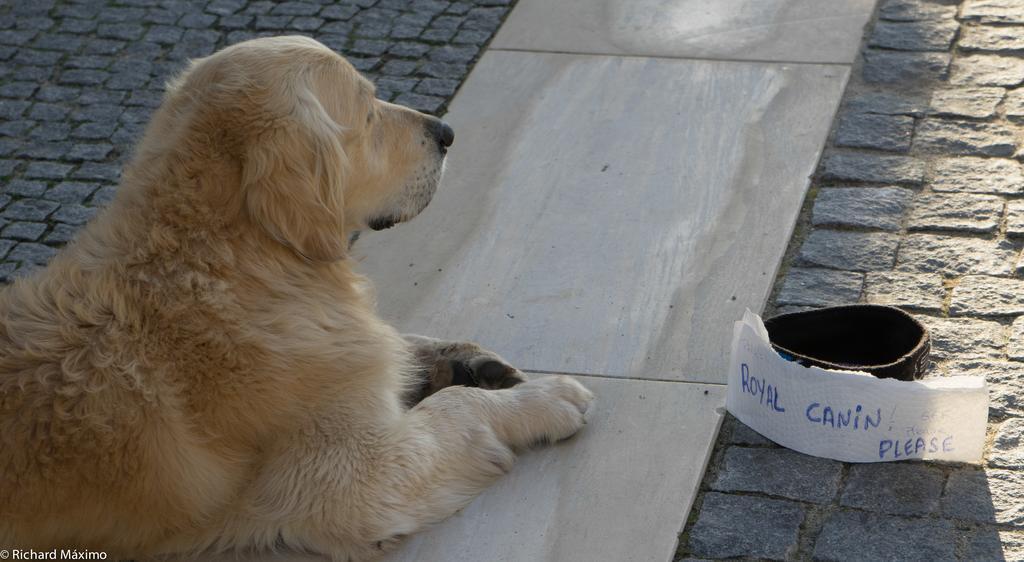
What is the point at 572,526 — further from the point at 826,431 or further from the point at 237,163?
the point at 237,163

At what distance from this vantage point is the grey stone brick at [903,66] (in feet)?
19.8

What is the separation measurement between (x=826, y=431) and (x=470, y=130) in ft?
9.19

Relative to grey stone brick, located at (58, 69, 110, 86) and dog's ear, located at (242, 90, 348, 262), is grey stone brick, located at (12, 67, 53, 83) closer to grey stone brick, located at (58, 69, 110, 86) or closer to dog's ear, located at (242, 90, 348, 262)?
grey stone brick, located at (58, 69, 110, 86)

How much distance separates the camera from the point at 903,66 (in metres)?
6.12

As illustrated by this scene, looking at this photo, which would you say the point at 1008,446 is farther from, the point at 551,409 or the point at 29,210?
the point at 29,210

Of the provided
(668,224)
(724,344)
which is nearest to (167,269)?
(724,344)

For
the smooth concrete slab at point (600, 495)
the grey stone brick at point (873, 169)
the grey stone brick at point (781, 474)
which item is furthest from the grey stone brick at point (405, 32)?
the grey stone brick at point (781, 474)

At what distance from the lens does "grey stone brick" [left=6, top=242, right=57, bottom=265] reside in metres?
5.40

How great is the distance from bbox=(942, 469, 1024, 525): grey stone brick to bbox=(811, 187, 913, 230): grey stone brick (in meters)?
1.45

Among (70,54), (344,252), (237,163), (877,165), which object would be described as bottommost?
(70,54)

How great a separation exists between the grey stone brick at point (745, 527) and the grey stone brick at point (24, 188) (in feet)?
12.1

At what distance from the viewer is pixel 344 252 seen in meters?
3.85

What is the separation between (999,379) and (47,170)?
440cm

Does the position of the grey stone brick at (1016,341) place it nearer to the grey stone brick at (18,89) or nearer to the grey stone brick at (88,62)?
the grey stone brick at (88,62)
